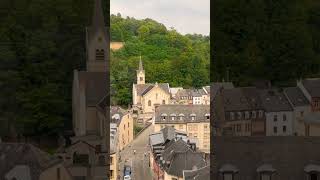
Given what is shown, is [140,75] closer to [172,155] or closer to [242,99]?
[172,155]

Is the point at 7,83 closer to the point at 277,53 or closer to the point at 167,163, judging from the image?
the point at 167,163

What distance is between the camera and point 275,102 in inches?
286

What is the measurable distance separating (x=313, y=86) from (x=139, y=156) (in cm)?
196

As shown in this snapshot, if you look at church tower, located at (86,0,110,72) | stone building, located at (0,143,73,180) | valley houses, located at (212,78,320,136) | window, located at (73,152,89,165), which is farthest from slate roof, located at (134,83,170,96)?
stone building, located at (0,143,73,180)

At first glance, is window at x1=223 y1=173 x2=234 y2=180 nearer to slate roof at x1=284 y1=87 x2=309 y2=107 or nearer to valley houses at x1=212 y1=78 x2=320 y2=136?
valley houses at x1=212 y1=78 x2=320 y2=136

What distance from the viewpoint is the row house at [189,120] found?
7.37 meters

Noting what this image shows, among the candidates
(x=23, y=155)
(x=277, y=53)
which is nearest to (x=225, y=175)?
(x=277, y=53)

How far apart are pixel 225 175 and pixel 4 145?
7.41ft

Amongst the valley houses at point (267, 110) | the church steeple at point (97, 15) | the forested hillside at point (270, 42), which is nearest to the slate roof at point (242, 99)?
the valley houses at point (267, 110)

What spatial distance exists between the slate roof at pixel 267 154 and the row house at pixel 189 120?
21 centimetres

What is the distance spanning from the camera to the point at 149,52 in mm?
7758

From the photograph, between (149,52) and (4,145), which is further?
(149,52)

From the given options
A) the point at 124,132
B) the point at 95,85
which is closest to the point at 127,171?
the point at 124,132

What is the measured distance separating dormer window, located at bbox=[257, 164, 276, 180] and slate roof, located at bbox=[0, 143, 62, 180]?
6.68 feet
